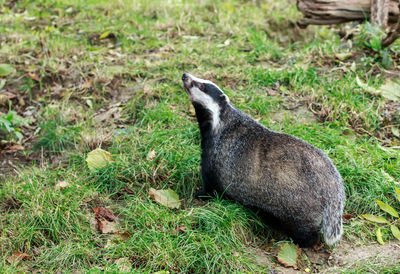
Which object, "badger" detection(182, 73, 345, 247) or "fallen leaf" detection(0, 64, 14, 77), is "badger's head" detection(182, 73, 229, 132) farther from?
"fallen leaf" detection(0, 64, 14, 77)

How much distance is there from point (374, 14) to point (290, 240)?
3931mm

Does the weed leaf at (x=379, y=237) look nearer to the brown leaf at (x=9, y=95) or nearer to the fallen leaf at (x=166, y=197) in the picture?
the fallen leaf at (x=166, y=197)

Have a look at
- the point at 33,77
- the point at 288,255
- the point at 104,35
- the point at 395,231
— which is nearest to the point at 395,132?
the point at 395,231

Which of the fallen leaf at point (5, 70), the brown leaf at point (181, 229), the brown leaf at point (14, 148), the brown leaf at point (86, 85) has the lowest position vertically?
the brown leaf at point (14, 148)

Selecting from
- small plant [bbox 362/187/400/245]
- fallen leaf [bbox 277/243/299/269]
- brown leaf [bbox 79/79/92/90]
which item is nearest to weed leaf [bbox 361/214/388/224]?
small plant [bbox 362/187/400/245]

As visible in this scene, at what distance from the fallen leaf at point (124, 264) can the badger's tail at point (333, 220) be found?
1490mm

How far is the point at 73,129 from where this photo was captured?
4.86 m

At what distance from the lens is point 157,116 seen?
487cm

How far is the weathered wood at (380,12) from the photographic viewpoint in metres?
5.88

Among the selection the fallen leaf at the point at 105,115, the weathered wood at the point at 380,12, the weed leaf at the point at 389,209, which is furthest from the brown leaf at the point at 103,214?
the weathered wood at the point at 380,12

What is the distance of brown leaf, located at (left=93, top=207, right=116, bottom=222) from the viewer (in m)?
3.59

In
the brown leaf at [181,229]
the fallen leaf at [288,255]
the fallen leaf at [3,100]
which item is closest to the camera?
the fallen leaf at [288,255]

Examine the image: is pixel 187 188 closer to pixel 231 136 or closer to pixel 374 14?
pixel 231 136

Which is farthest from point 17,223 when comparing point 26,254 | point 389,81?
point 389,81
